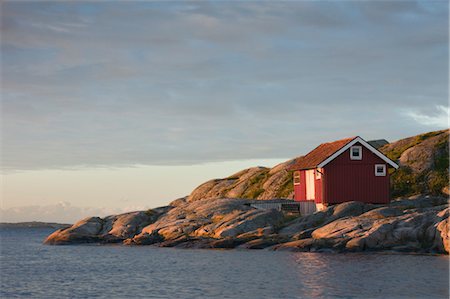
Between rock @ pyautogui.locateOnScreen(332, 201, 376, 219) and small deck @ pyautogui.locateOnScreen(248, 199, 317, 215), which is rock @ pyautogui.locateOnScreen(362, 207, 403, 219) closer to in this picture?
rock @ pyautogui.locateOnScreen(332, 201, 376, 219)

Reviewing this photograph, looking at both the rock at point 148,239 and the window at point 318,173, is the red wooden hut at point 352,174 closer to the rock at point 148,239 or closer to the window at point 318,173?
the window at point 318,173

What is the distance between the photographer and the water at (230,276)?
33875mm

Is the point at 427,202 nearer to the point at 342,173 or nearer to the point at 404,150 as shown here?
the point at 342,173

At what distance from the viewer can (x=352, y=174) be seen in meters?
62.2

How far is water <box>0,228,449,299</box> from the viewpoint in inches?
1334

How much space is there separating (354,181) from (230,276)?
2541cm

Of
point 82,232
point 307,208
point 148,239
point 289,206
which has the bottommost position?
point 148,239

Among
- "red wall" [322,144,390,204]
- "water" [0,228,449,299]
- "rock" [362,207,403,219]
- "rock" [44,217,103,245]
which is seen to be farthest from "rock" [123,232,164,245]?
"rock" [362,207,403,219]

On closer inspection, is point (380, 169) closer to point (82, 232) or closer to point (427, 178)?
point (427, 178)

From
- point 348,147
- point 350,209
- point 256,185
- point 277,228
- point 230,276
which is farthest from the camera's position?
point 256,185

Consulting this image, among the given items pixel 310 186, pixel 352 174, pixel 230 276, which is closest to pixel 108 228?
pixel 310 186

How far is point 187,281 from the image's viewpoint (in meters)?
38.9

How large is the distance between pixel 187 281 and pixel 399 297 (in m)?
12.7

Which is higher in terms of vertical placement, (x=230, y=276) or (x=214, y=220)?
(x=214, y=220)
